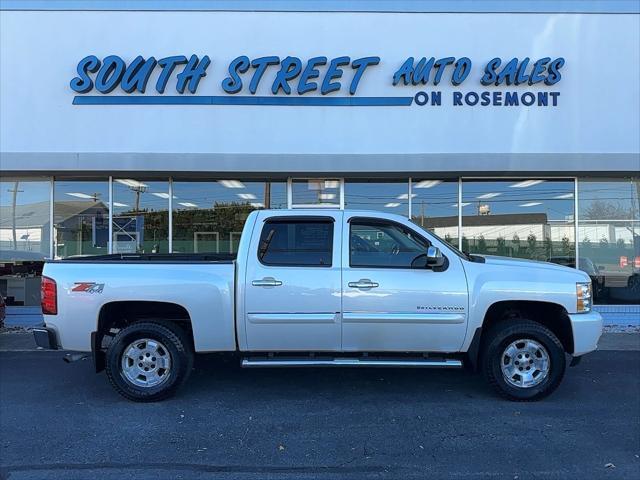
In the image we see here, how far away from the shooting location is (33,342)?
Answer: 852cm

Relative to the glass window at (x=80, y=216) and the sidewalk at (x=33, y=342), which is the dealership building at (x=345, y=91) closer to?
the glass window at (x=80, y=216)

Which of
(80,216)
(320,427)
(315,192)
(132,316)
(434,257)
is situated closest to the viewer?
(320,427)

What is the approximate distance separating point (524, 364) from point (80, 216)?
868 centimetres

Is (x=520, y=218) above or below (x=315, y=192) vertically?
below

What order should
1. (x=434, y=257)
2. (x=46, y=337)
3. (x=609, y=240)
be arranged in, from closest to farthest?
(x=434, y=257) → (x=46, y=337) → (x=609, y=240)

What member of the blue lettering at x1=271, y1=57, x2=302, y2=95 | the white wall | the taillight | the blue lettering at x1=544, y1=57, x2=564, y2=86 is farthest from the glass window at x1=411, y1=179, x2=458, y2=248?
the taillight

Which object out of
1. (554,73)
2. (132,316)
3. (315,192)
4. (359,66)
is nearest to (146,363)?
(132,316)

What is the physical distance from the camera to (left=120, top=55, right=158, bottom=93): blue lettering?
9969mm

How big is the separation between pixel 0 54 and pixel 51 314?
7.23m

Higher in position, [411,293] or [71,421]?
[411,293]

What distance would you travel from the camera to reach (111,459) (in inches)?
160

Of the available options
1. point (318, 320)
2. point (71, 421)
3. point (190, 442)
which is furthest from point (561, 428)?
point (71, 421)

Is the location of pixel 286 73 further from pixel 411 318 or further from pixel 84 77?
pixel 411 318

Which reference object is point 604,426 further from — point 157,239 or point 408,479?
point 157,239
